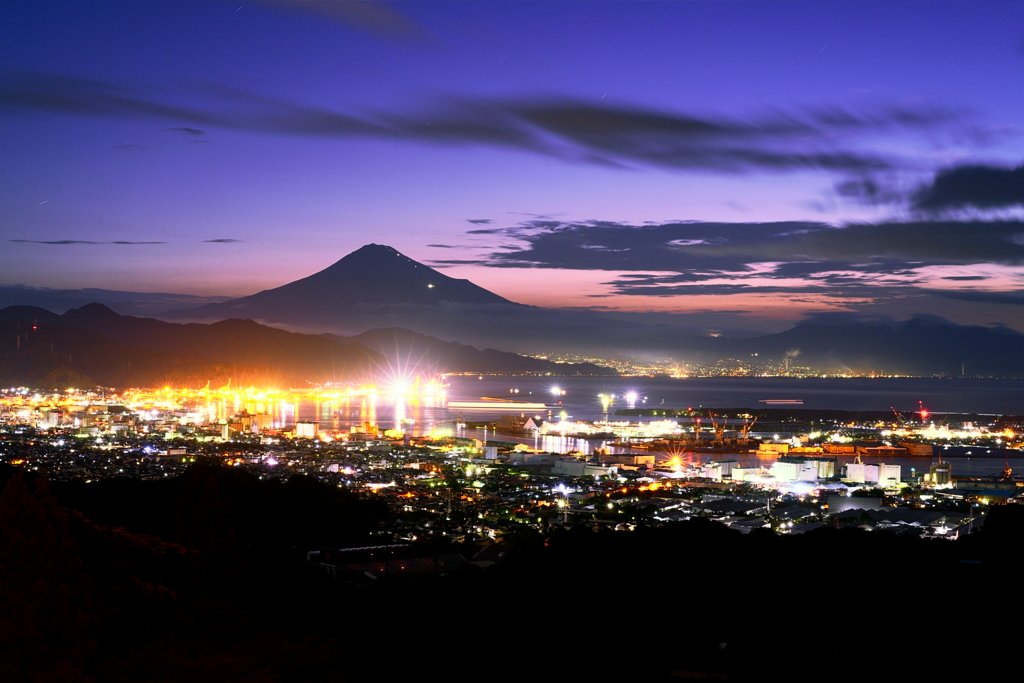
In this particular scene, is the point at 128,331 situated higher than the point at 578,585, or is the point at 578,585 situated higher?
the point at 128,331

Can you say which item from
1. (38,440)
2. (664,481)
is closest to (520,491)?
(664,481)

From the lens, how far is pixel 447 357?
333ft

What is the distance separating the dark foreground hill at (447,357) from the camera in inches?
3698

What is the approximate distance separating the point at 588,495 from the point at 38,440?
588 inches

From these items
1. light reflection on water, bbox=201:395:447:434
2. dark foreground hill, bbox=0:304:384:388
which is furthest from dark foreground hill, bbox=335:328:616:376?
light reflection on water, bbox=201:395:447:434

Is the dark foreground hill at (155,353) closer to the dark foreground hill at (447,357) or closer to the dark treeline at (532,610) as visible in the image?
the dark foreground hill at (447,357)

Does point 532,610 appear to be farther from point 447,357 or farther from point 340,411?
point 447,357

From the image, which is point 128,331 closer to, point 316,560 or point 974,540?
point 316,560

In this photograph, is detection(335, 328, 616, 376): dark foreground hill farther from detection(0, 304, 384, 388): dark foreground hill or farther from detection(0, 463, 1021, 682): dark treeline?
detection(0, 463, 1021, 682): dark treeline

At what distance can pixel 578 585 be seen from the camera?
6.12 meters

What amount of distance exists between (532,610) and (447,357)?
96.1m

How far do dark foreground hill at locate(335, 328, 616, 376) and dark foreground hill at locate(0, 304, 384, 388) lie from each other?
39.4 ft

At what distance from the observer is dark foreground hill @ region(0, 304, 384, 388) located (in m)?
46.9

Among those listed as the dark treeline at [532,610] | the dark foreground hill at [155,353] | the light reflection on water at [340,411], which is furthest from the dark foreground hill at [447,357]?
the dark treeline at [532,610]
